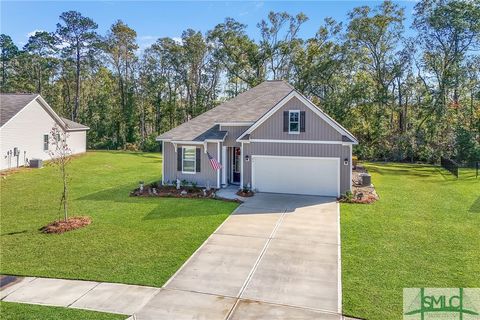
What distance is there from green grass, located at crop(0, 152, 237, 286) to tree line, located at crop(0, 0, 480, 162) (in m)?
22.9

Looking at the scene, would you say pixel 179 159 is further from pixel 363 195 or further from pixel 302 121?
pixel 363 195

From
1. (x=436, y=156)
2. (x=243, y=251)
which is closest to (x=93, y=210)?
(x=243, y=251)

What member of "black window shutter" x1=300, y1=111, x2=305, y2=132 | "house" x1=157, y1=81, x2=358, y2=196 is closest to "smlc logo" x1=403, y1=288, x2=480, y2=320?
"house" x1=157, y1=81, x2=358, y2=196

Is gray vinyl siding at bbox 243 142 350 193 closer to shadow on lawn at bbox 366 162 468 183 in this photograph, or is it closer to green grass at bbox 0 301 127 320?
shadow on lawn at bbox 366 162 468 183

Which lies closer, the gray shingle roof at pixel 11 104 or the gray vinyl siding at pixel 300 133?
the gray vinyl siding at pixel 300 133

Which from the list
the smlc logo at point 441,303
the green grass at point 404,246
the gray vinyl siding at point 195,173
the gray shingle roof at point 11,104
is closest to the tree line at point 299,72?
the gray shingle roof at point 11,104

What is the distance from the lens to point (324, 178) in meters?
16.8

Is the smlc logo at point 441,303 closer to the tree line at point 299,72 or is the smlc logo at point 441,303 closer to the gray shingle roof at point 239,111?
the gray shingle roof at point 239,111

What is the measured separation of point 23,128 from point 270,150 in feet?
64.8

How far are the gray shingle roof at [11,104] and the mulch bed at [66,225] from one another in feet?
50.7

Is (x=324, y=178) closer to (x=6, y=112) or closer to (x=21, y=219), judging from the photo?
(x=21, y=219)

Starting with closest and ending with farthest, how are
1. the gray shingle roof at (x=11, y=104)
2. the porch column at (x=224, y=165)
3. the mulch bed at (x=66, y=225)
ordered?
1. the mulch bed at (x=66, y=225)
2. the porch column at (x=224, y=165)
3. the gray shingle roof at (x=11, y=104)

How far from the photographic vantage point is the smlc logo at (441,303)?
6699mm

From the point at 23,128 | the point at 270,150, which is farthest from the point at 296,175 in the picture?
the point at 23,128
